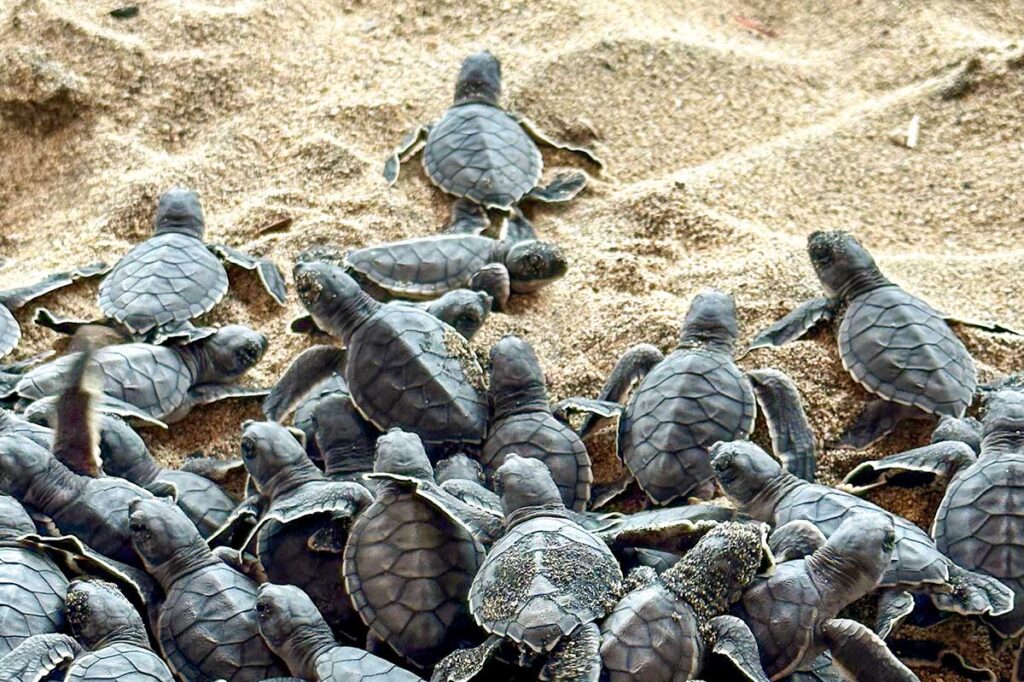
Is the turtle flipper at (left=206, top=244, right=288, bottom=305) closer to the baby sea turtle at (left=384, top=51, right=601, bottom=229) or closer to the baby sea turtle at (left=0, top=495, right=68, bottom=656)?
the baby sea turtle at (left=384, top=51, right=601, bottom=229)

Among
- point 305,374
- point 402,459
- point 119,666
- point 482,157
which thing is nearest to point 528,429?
point 402,459

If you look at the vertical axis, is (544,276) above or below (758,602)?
below

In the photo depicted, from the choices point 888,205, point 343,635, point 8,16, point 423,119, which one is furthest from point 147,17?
point 343,635

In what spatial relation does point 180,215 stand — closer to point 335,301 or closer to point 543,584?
point 335,301

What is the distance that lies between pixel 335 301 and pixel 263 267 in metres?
0.61

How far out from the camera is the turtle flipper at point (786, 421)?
100 inches

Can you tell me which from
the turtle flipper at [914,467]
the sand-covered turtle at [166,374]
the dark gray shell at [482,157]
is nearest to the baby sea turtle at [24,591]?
the sand-covered turtle at [166,374]

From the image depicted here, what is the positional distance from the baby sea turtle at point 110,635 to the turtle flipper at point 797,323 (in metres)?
1.67

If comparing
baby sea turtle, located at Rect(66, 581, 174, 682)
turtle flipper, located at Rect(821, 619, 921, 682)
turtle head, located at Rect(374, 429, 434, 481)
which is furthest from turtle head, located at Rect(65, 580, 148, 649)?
turtle flipper, located at Rect(821, 619, 921, 682)

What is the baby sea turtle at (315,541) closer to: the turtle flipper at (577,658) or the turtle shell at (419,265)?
the turtle flipper at (577,658)

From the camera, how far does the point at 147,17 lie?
4.54m

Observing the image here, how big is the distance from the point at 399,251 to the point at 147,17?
6.43ft

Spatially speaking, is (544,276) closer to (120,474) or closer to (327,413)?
(327,413)

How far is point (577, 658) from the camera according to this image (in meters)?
1.75
